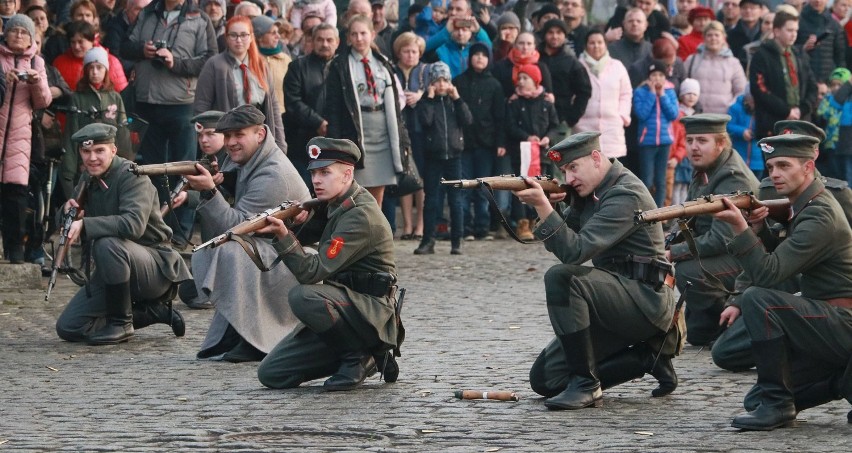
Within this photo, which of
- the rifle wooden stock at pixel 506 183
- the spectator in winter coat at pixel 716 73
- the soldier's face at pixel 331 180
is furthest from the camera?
the spectator in winter coat at pixel 716 73

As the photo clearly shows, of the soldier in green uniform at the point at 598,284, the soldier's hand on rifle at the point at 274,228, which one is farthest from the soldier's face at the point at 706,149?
the soldier's hand on rifle at the point at 274,228

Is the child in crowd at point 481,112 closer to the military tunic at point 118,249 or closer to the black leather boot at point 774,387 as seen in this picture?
the military tunic at point 118,249

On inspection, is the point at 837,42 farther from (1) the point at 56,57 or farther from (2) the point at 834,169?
(1) the point at 56,57

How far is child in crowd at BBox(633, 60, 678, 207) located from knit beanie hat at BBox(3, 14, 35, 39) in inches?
273

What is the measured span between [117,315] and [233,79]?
3.72 m

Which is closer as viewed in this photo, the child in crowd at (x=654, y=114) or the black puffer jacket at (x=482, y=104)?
the black puffer jacket at (x=482, y=104)

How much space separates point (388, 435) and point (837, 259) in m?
2.30

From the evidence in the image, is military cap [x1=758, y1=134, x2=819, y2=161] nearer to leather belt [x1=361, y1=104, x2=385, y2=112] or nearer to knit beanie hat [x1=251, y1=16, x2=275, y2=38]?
leather belt [x1=361, y1=104, x2=385, y2=112]

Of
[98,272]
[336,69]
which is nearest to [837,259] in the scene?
[98,272]

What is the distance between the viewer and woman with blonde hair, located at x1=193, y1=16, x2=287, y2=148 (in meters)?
14.7

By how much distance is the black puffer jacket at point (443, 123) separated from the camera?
1645 cm

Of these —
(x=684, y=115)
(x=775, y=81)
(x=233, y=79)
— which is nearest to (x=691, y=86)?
(x=684, y=115)

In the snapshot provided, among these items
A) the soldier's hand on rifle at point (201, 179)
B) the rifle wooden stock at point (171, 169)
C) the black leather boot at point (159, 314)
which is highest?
the rifle wooden stock at point (171, 169)

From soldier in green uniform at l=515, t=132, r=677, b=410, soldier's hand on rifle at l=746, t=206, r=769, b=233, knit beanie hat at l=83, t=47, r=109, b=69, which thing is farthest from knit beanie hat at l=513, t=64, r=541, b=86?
soldier's hand on rifle at l=746, t=206, r=769, b=233
